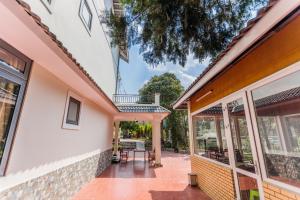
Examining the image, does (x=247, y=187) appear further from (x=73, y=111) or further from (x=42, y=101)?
(x=73, y=111)

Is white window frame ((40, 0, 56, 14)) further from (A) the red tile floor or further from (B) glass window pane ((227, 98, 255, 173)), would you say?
(A) the red tile floor

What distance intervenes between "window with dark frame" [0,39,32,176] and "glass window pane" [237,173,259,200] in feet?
14.8

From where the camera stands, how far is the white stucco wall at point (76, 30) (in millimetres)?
4426

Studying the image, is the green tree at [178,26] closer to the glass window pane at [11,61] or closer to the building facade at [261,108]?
the building facade at [261,108]

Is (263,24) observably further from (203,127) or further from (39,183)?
(39,183)

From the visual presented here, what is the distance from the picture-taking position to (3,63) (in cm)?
266

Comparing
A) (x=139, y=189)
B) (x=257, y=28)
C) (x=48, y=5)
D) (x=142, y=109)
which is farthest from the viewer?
(x=142, y=109)

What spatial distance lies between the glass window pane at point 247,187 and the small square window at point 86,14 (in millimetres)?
7558

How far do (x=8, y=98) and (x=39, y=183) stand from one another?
1911 millimetres

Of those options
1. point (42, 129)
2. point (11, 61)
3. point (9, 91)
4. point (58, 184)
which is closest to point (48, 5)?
point (11, 61)

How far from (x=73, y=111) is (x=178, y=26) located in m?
4.66

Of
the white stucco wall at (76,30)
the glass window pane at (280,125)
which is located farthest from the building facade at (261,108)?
the white stucco wall at (76,30)

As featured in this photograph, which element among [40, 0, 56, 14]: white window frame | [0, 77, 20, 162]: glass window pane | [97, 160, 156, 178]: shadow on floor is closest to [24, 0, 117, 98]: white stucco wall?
[40, 0, 56, 14]: white window frame

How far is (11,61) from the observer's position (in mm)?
2809
